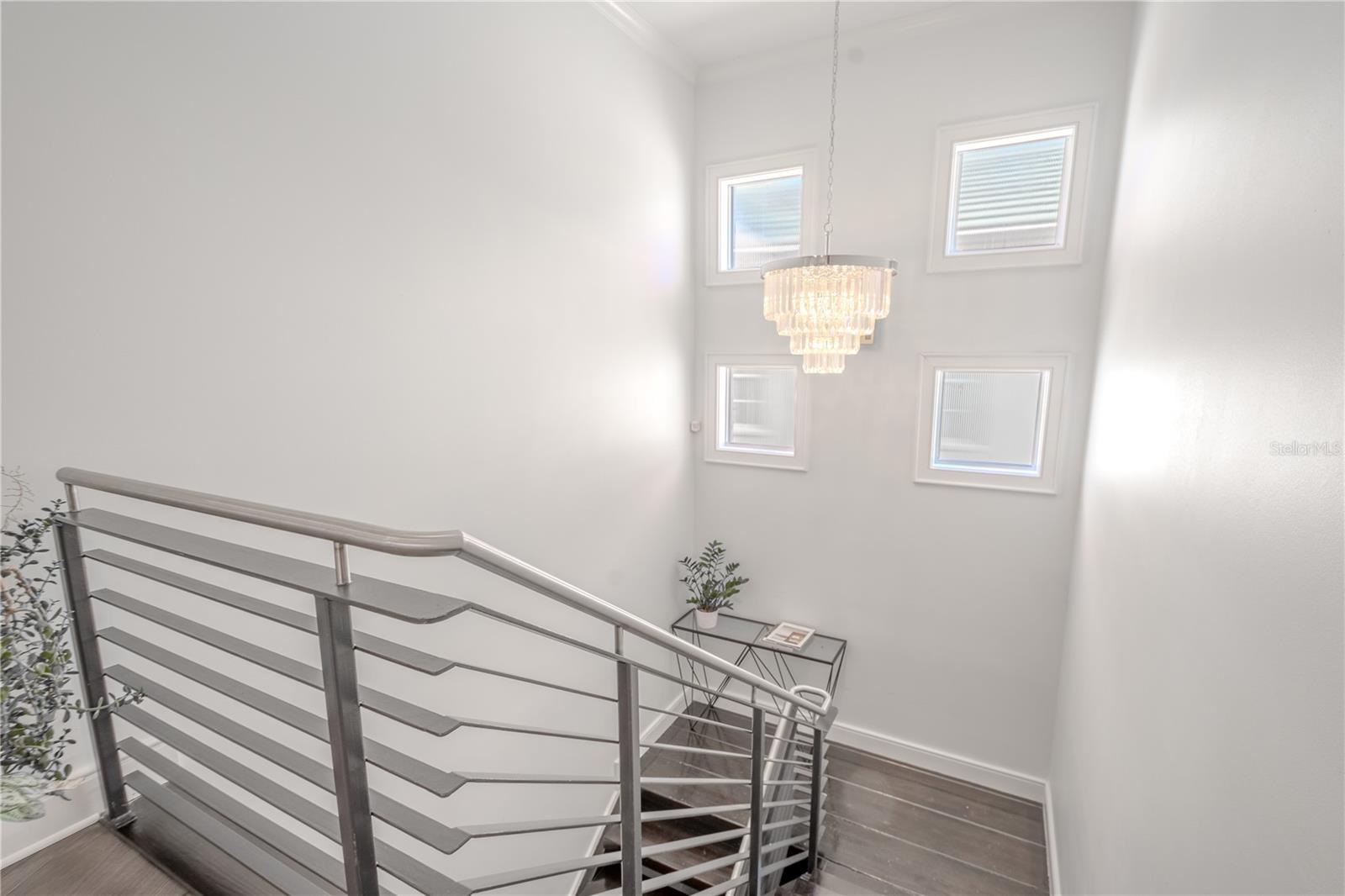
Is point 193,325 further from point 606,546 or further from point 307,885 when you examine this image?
point 606,546

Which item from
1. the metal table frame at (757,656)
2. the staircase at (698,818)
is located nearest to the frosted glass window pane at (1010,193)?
the metal table frame at (757,656)

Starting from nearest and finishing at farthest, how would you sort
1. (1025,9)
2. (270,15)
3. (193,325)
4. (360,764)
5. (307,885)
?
(360,764) → (307,885) → (193,325) → (270,15) → (1025,9)

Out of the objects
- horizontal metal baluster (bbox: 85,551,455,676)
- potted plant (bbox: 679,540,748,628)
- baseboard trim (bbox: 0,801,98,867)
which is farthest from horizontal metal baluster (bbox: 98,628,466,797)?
potted plant (bbox: 679,540,748,628)

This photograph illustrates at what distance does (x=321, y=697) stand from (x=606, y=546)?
5.72 ft

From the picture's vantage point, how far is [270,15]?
1765 mm

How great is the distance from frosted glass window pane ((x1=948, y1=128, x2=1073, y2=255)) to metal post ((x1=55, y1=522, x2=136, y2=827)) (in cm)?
399

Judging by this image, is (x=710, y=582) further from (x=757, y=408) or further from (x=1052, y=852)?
(x=1052, y=852)

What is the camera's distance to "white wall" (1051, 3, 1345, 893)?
815mm

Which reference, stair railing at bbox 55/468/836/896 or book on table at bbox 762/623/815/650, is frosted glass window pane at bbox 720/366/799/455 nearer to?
book on table at bbox 762/623/815/650

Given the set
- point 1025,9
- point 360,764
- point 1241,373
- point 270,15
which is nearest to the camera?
point 360,764

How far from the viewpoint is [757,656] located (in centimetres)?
424

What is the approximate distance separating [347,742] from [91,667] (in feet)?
2.98

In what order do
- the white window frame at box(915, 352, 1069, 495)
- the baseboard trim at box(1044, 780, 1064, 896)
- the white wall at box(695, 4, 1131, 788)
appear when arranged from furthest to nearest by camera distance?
the white window frame at box(915, 352, 1069, 495), the white wall at box(695, 4, 1131, 788), the baseboard trim at box(1044, 780, 1064, 896)

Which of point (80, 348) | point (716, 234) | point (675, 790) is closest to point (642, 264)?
point (716, 234)
